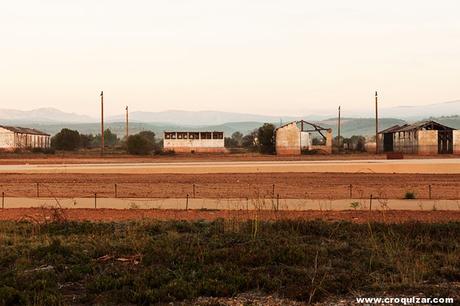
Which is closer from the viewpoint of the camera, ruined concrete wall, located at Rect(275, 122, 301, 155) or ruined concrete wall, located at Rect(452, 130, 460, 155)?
ruined concrete wall, located at Rect(452, 130, 460, 155)

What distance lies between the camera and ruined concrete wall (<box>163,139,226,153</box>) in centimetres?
10238

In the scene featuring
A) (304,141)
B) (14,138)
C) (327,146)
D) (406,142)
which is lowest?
(327,146)

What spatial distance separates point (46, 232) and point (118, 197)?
501 inches

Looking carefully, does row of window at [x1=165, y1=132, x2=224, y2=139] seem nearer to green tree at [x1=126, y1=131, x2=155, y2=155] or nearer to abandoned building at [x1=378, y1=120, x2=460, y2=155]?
green tree at [x1=126, y1=131, x2=155, y2=155]

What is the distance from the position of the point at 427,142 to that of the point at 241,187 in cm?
6153

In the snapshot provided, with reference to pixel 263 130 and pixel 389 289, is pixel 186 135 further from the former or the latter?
pixel 389 289

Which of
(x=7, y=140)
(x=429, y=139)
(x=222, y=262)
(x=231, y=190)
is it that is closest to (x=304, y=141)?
(x=429, y=139)

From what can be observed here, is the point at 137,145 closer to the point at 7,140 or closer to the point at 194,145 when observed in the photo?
the point at 194,145

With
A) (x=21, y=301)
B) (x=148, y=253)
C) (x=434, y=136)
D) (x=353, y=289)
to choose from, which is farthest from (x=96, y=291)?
(x=434, y=136)

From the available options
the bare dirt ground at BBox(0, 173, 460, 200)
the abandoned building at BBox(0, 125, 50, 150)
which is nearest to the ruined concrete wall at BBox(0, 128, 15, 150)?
the abandoned building at BBox(0, 125, 50, 150)

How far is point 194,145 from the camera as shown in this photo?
103 metres

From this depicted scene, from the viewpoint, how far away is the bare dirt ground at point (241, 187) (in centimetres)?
2600

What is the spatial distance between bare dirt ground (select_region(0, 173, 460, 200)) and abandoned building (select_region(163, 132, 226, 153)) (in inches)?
2530

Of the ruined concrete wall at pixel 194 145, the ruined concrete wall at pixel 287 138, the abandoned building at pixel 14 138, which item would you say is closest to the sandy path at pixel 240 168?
the ruined concrete wall at pixel 287 138
